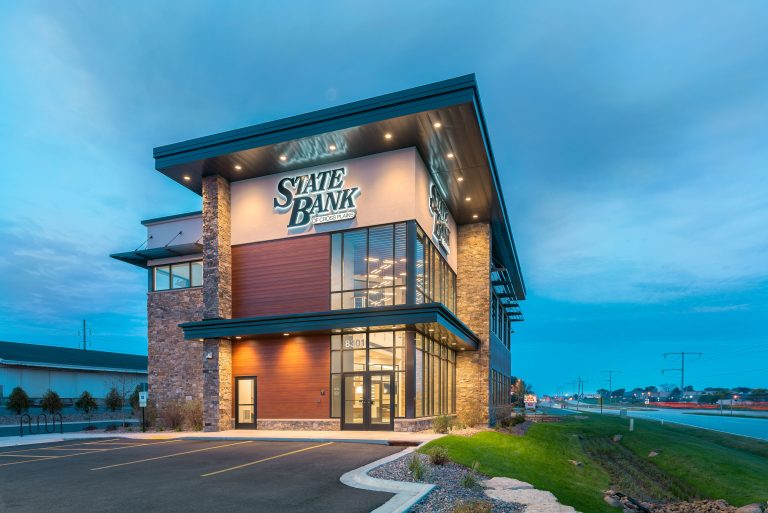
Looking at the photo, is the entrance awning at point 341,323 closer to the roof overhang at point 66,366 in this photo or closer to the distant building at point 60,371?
the distant building at point 60,371

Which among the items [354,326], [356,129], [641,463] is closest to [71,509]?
[354,326]

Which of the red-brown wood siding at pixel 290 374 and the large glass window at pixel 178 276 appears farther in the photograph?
the large glass window at pixel 178 276

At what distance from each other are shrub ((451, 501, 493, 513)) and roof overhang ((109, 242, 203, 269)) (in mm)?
22340

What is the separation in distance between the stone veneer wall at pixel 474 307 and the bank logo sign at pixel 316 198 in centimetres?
1022

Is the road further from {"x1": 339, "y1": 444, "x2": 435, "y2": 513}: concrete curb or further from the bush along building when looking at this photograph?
{"x1": 339, "y1": 444, "x2": 435, "y2": 513}: concrete curb

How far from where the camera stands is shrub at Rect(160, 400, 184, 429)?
23000 mm

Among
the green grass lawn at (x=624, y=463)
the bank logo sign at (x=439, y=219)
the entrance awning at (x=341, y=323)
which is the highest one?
the bank logo sign at (x=439, y=219)

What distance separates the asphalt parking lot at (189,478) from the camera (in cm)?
841

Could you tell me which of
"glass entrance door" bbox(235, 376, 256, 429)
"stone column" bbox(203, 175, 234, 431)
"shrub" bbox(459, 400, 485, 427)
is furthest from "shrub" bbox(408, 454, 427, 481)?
"shrub" bbox(459, 400, 485, 427)

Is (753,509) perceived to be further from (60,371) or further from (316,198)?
(60,371)

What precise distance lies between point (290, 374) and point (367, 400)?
367 centimetres

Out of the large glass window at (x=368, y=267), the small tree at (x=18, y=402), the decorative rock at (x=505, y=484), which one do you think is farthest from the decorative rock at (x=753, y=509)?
the small tree at (x=18, y=402)

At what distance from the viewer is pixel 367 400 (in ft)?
65.8

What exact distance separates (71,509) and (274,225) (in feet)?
49.9
